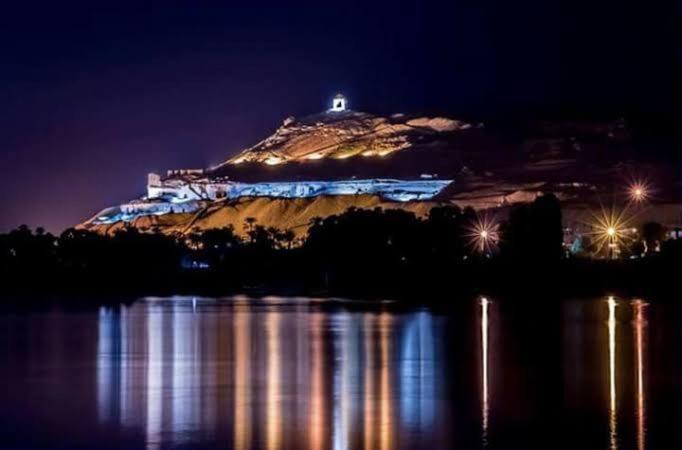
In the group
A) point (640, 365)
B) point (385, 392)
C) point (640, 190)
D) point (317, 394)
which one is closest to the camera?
point (317, 394)

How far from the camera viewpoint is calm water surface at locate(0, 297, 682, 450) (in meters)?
22.5

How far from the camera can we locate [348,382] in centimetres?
2970

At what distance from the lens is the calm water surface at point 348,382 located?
73.8 feet

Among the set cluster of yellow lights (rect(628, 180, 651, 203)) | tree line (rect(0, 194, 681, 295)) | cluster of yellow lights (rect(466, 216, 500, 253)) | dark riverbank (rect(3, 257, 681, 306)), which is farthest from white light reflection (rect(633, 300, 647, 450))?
cluster of yellow lights (rect(628, 180, 651, 203))

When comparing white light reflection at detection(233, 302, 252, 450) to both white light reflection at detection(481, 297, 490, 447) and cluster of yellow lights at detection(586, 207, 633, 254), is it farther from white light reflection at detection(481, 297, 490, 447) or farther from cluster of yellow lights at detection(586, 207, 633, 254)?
cluster of yellow lights at detection(586, 207, 633, 254)

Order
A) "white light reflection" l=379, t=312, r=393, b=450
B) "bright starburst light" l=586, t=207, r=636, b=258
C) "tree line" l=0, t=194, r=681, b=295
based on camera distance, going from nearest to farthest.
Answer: "white light reflection" l=379, t=312, r=393, b=450
"tree line" l=0, t=194, r=681, b=295
"bright starburst light" l=586, t=207, r=636, b=258

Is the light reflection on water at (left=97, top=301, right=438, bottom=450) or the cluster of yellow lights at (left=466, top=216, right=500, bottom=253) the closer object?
the light reflection on water at (left=97, top=301, right=438, bottom=450)

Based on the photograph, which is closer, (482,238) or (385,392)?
(385,392)

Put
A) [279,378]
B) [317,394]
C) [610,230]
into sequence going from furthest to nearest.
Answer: [610,230] < [279,378] < [317,394]

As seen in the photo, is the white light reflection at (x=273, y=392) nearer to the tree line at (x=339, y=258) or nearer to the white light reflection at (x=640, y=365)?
the white light reflection at (x=640, y=365)

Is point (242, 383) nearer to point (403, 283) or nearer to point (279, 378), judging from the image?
point (279, 378)

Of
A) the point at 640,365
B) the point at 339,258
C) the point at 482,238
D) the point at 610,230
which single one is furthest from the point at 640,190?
the point at 640,365

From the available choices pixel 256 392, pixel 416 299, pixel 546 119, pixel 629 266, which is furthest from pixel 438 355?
pixel 546 119

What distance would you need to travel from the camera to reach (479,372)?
103 ft
